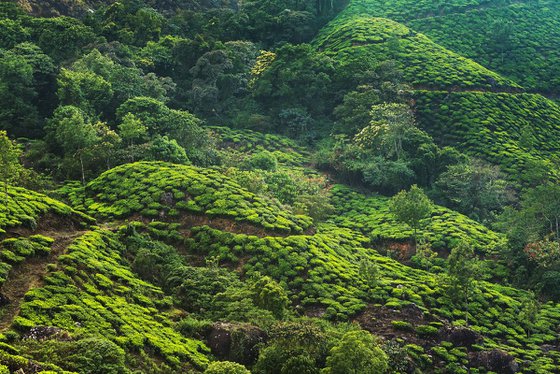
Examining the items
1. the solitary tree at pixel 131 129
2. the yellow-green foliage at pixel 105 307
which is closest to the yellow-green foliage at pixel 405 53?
the solitary tree at pixel 131 129

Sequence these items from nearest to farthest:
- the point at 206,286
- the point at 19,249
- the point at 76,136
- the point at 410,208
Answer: the point at 19,249 < the point at 206,286 < the point at 410,208 < the point at 76,136

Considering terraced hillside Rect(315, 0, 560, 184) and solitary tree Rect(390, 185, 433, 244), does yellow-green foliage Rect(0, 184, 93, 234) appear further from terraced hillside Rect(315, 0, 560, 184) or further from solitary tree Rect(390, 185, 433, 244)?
terraced hillside Rect(315, 0, 560, 184)

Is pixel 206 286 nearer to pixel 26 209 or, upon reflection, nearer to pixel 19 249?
pixel 19 249

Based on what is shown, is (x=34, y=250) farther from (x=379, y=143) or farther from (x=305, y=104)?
(x=305, y=104)

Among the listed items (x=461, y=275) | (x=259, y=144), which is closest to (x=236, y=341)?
(x=461, y=275)

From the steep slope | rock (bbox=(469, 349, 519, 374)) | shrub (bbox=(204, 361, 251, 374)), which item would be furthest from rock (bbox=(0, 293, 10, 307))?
the steep slope

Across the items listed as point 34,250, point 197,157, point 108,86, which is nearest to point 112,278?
point 34,250
